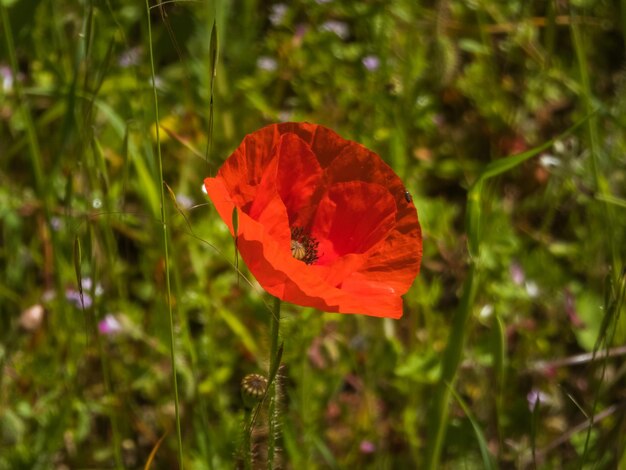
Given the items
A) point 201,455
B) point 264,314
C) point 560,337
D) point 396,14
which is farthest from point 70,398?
point 396,14

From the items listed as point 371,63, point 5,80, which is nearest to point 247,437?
point 371,63

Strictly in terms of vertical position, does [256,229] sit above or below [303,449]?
above

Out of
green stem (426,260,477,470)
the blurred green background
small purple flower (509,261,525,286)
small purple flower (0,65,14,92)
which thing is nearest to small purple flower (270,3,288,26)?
the blurred green background

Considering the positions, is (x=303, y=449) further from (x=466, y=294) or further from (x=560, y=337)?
(x=560, y=337)

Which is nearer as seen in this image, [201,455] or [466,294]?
[466,294]

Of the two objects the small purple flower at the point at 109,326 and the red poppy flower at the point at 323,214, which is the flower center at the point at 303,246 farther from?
the small purple flower at the point at 109,326

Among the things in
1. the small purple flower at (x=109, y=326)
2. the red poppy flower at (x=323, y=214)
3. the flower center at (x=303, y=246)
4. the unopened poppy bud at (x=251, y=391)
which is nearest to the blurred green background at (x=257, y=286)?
the small purple flower at (x=109, y=326)

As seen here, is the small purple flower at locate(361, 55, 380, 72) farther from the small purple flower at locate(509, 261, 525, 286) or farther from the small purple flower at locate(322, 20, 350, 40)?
the small purple flower at locate(509, 261, 525, 286)
